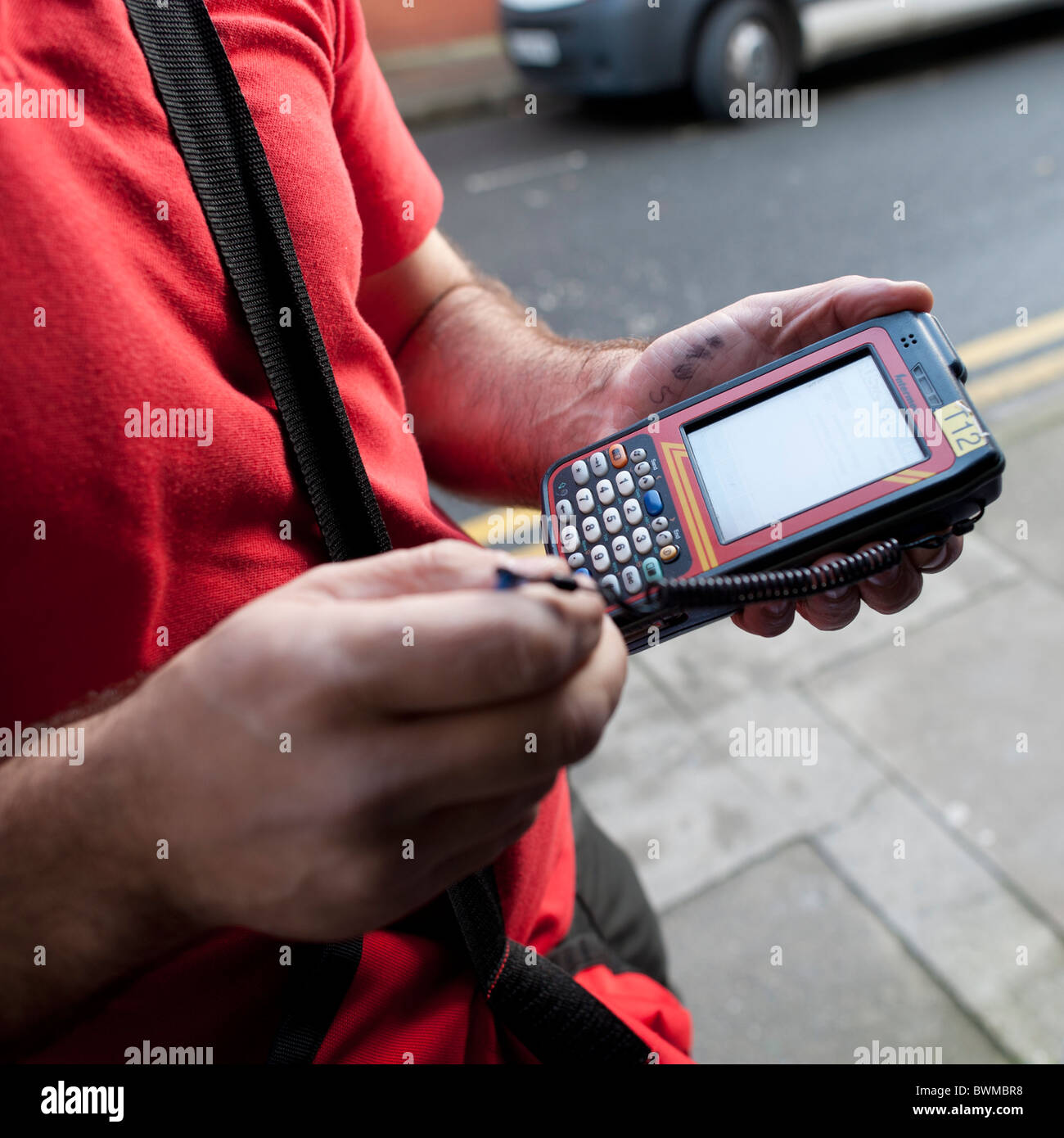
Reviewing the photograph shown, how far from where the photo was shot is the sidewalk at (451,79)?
23.5ft

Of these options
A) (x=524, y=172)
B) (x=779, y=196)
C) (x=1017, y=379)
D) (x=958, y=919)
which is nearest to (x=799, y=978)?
(x=958, y=919)

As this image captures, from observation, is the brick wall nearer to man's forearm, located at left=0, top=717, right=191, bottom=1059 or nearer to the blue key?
the blue key

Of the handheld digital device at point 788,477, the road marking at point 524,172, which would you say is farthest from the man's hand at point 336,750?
the road marking at point 524,172

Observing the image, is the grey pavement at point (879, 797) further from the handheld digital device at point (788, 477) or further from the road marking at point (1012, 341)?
the handheld digital device at point (788, 477)

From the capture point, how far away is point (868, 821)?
6.95 ft

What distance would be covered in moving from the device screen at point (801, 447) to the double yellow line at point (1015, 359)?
2.17 m

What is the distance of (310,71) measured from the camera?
92 centimetres

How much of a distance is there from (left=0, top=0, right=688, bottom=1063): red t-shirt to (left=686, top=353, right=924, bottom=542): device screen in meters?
0.34

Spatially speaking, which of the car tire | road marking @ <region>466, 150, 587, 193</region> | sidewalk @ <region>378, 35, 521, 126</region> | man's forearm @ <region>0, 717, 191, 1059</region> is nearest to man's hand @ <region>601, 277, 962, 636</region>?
man's forearm @ <region>0, 717, 191, 1059</region>

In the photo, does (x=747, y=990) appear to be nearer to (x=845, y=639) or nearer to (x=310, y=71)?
(x=845, y=639)

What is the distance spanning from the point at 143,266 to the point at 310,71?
1.00 feet

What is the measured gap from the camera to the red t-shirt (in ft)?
2.27

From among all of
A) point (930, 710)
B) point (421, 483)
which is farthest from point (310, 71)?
point (930, 710)

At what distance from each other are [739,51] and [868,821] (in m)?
5.28
